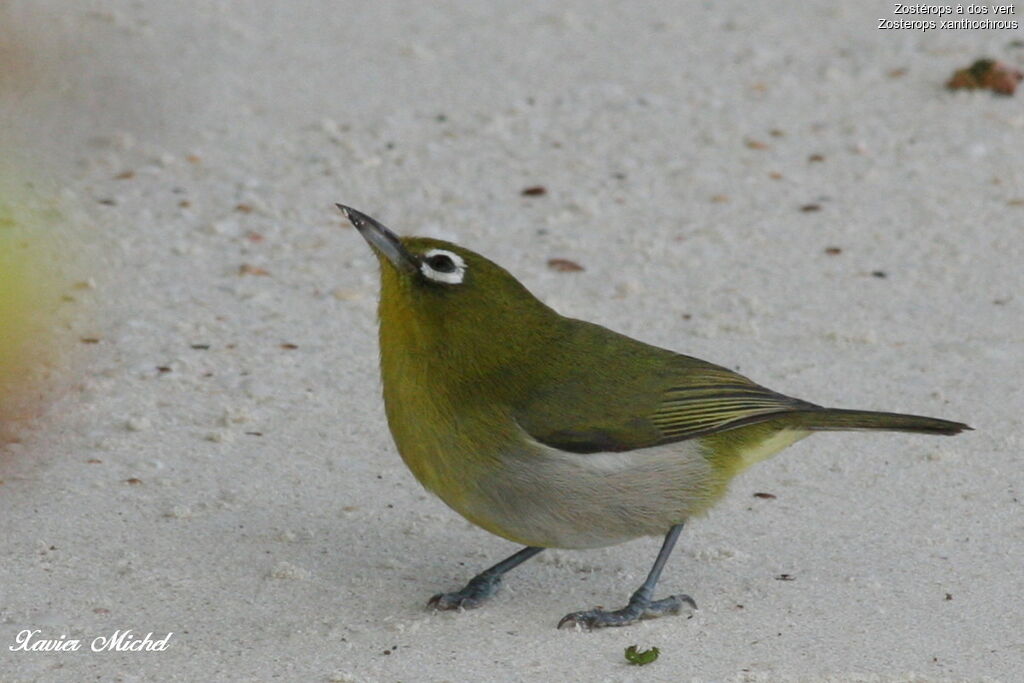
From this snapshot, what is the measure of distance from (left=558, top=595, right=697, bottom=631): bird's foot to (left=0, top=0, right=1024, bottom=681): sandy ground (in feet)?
0.18

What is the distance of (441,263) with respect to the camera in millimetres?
4246

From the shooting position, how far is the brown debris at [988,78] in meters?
8.77

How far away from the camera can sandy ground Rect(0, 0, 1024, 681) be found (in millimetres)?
4223

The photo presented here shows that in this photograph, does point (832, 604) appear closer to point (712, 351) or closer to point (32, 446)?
point (712, 351)

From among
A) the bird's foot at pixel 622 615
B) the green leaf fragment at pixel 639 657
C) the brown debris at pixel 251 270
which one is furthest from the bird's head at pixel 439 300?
the brown debris at pixel 251 270

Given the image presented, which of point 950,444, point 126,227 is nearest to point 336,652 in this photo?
point 950,444

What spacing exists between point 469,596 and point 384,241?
3.45 ft

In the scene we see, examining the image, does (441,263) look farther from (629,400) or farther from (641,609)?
(641,609)

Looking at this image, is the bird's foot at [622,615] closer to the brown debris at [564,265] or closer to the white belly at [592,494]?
the white belly at [592,494]

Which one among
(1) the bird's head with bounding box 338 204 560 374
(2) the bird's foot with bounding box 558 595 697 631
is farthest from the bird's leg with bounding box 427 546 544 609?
→ (1) the bird's head with bounding box 338 204 560 374

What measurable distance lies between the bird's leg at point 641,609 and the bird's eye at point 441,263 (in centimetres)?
99

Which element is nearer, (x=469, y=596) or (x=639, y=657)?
(x=639, y=657)
